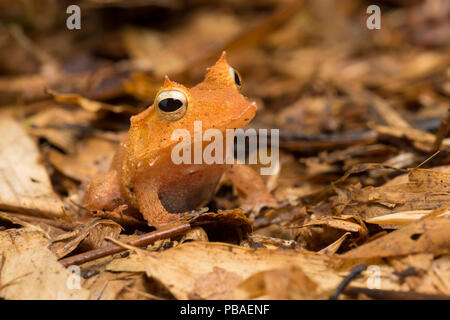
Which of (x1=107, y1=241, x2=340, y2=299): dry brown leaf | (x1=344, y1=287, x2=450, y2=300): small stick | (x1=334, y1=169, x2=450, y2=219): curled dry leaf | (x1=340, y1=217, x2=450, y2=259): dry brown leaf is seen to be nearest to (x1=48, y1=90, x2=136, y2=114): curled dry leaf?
(x1=107, y1=241, x2=340, y2=299): dry brown leaf

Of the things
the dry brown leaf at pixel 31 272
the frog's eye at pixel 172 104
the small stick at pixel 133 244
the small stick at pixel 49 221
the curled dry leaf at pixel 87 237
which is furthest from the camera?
the small stick at pixel 49 221

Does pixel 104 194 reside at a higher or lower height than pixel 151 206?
higher

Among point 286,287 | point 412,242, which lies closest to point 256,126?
point 412,242

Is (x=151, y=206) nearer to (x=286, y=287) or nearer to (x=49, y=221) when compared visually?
(x=49, y=221)

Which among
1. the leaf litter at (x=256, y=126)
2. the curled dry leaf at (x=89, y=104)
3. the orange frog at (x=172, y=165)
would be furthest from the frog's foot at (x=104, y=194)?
the curled dry leaf at (x=89, y=104)

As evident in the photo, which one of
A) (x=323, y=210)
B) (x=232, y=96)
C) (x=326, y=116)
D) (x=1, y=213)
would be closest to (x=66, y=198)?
(x=1, y=213)

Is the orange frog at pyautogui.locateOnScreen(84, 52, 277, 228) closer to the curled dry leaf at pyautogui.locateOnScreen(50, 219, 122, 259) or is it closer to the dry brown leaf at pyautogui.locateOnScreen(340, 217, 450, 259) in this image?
the curled dry leaf at pyautogui.locateOnScreen(50, 219, 122, 259)

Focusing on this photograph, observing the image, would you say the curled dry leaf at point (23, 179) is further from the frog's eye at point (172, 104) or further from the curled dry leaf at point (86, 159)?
the frog's eye at point (172, 104)
